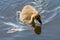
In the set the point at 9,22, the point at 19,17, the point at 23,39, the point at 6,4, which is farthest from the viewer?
the point at 6,4

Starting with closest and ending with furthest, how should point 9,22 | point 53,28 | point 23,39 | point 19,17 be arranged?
point 23,39 → point 53,28 → point 9,22 → point 19,17

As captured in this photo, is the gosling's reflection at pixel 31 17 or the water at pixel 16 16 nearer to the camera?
the water at pixel 16 16

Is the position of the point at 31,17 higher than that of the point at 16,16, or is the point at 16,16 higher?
the point at 16,16

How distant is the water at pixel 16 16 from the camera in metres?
4.55

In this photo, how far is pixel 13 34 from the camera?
465 centimetres

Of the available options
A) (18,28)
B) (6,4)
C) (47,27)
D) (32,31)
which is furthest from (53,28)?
(6,4)

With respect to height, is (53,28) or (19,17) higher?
(19,17)

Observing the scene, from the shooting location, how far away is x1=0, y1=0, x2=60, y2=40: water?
4.55 metres

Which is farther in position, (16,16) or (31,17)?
(16,16)

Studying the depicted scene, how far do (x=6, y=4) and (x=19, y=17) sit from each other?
0.61 metres

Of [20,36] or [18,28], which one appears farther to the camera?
[18,28]

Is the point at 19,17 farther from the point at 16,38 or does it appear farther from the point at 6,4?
the point at 16,38

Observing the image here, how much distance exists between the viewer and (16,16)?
5.46m

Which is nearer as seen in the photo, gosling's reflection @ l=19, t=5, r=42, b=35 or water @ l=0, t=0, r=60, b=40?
water @ l=0, t=0, r=60, b=40
